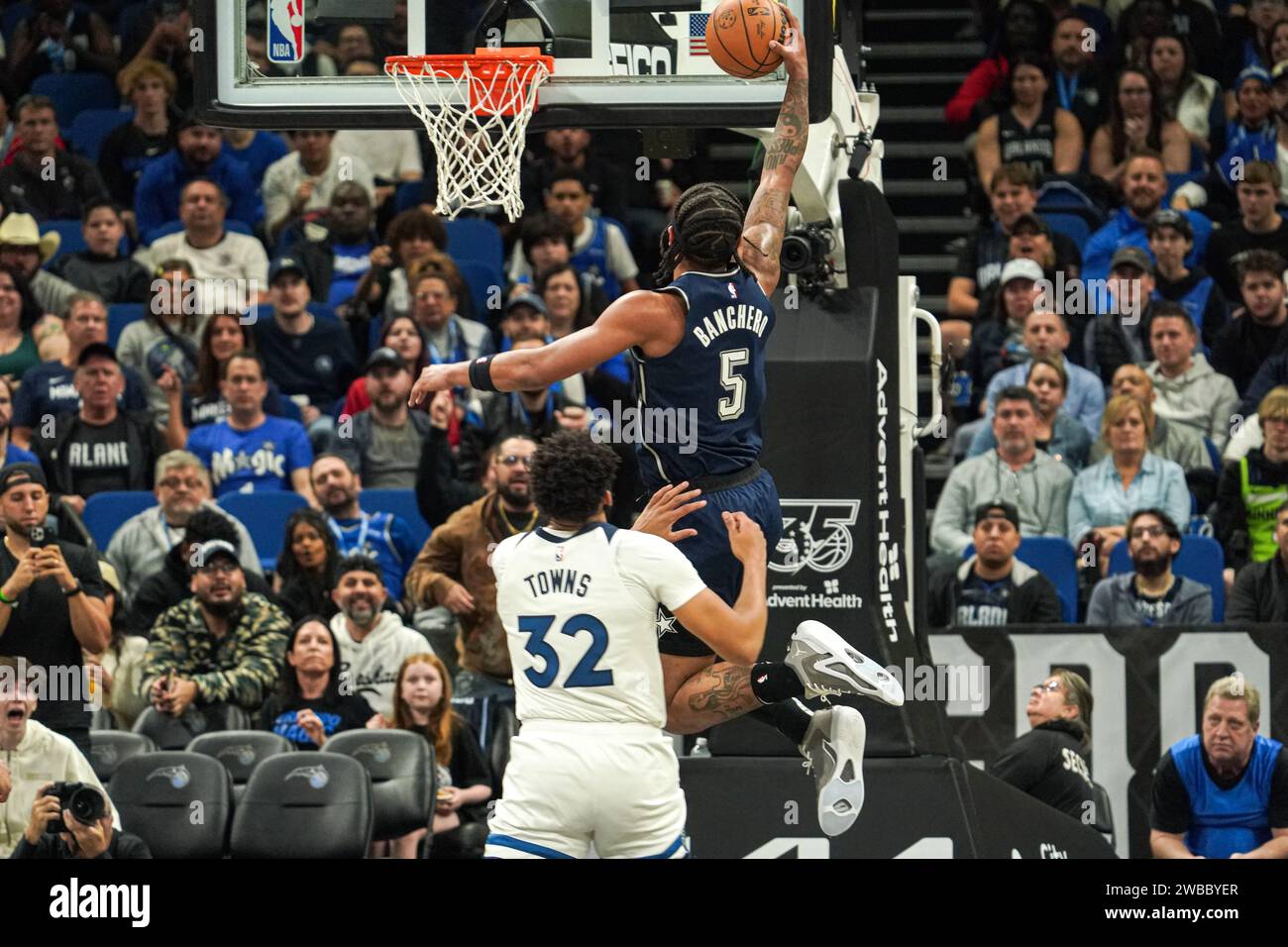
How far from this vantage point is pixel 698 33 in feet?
31.3

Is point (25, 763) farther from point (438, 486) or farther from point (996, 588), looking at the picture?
point (996, 588)

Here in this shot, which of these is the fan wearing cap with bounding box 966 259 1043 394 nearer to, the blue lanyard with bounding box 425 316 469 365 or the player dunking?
the blue lanyard with bounding box 425 316 469 365

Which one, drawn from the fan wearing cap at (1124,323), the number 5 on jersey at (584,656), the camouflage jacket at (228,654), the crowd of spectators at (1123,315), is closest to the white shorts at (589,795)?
the number 5 on jersey at (584,656)

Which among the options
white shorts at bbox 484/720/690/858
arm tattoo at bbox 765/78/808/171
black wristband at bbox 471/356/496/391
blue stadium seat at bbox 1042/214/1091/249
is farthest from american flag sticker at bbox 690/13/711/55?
blue stadium seat at bbox 1042/214/1091/249

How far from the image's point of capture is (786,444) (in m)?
10.1

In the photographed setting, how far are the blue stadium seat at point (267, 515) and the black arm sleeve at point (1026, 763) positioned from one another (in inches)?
180

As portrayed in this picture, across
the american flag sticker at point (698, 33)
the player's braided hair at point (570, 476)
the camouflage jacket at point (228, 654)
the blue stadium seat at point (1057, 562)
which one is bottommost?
the camouflage jacket at point (228, 654)

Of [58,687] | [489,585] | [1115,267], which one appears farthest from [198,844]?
[1115,267]

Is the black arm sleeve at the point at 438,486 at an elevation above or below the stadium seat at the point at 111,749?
above

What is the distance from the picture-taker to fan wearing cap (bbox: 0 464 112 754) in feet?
37.0

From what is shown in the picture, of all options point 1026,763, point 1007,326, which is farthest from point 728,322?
point 1007,326

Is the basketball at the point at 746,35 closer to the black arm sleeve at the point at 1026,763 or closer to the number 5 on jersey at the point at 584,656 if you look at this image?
the number 5 on jersey at the point at 584,656

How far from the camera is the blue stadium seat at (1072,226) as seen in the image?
52.3 feet

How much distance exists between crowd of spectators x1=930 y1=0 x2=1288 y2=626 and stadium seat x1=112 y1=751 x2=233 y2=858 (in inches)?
166
